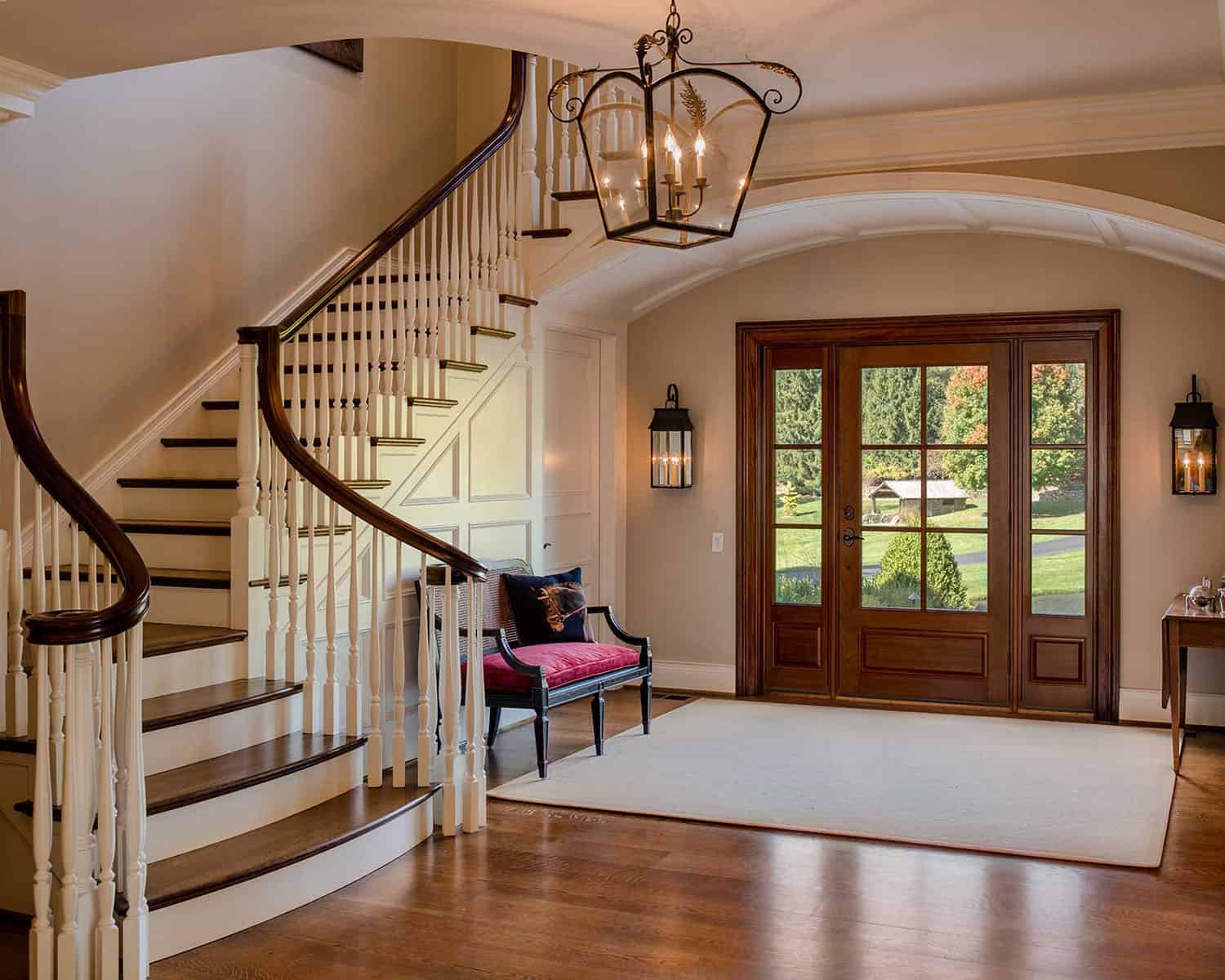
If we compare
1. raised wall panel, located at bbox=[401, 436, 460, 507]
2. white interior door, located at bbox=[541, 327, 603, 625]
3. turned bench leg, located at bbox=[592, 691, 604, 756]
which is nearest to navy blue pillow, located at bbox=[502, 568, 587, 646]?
turned bench leg, located at bbox=[592, 691, 604, 756]

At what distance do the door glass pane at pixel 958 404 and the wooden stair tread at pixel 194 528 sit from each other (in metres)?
3.59

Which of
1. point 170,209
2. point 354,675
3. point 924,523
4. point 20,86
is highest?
point 20,86

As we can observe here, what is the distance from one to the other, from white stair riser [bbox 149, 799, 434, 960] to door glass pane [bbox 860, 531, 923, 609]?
363 cm

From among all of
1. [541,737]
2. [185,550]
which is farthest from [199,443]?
[541,737]

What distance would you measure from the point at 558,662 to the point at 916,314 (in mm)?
3059

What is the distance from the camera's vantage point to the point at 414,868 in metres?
4.23

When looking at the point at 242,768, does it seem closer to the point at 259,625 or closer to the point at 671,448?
the point at 259,625

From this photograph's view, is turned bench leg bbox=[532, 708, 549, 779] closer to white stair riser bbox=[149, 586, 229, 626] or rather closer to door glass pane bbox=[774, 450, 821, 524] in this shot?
white stair riser bbox=[149, 586, 229, 626]

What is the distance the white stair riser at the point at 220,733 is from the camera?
13.0 feet

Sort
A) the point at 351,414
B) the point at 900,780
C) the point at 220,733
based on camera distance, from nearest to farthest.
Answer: the point at 220,733, the point at 351,414, the point at 900,780

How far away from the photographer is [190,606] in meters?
4.74

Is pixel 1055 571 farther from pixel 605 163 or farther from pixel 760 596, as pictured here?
pixel 605 163

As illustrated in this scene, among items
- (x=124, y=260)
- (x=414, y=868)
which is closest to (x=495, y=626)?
(x=414, y=868)

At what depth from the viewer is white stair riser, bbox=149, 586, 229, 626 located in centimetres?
467
